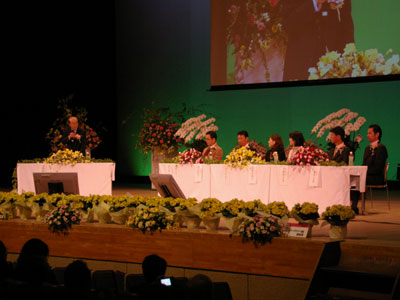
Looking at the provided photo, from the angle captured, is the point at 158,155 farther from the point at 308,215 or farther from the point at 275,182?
the point at 308,215

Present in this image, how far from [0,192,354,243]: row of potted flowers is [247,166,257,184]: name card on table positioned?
71.0 inches

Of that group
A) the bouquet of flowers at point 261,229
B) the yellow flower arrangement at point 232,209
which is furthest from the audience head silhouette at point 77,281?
A: the yellow flower arrangement at point 232,209

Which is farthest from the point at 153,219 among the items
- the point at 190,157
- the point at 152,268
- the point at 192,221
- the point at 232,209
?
the point at 190,157

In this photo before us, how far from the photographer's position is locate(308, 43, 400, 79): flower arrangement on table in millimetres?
9484

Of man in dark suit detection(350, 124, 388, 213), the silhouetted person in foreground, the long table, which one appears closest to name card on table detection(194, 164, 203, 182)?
the long table

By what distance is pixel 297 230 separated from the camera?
14.3ft

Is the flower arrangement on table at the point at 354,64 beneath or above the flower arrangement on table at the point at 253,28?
beneath

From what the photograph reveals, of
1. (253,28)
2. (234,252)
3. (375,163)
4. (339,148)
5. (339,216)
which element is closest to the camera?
(339,216)

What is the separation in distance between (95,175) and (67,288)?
4949 mm

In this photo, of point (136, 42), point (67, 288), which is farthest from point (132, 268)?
point (136, 42)

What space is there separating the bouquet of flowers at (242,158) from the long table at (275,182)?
0.21 feet

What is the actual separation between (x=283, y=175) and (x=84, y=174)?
8.57ft

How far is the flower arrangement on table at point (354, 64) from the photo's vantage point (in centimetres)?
948

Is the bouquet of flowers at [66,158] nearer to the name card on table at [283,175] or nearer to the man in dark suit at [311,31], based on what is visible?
the name card on table at [283,175]
